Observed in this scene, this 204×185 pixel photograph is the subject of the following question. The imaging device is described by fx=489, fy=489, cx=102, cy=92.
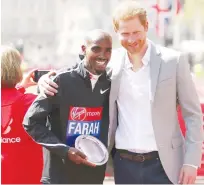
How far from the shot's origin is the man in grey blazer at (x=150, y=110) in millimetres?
2277

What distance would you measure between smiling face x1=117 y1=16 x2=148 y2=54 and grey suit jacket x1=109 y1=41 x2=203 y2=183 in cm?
12

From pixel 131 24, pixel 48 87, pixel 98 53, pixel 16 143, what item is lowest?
pixel 16 143

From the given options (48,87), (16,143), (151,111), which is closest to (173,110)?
(151,111)

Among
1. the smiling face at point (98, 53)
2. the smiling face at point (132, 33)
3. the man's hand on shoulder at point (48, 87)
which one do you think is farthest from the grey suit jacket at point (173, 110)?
the man's hand on shoulder at point (48, 87)

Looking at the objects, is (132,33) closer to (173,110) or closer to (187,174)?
(173,110)

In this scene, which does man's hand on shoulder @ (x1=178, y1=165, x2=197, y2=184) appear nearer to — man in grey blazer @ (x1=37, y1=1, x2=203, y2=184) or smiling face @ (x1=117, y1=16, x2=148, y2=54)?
man in grey blazer @ (x1=37, y1=1, x2=203, y2=184)

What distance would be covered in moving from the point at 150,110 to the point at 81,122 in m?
0.34

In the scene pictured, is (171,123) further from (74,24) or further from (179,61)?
(74,24)

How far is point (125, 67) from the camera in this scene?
2.41 metres

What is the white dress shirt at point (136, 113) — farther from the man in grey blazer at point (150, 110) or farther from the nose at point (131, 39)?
the nose at point (131, 39)

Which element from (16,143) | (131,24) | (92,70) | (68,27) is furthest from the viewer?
(68,27)

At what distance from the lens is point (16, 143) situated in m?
2.87

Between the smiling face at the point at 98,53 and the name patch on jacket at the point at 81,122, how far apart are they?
20 centimetres

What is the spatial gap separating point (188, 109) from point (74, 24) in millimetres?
3326
